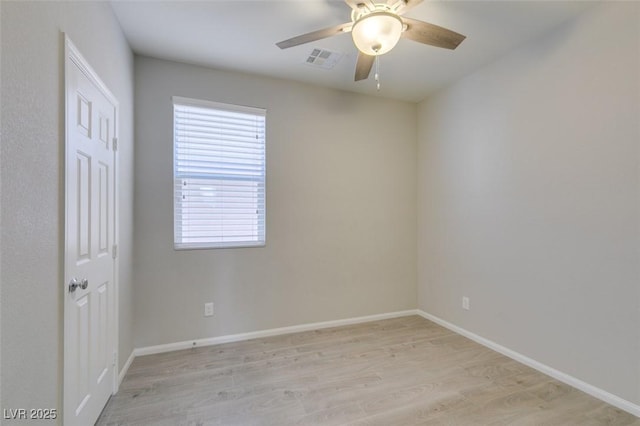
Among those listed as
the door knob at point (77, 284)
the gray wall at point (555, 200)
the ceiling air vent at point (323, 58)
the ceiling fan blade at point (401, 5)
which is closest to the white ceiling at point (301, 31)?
A: the ceiling air vent at point (323, 58)

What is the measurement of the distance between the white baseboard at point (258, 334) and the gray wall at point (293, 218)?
0.05 m

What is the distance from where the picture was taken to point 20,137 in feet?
3.41

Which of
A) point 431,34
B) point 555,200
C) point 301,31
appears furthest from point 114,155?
point 555,200

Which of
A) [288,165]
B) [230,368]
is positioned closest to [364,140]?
[288,165]

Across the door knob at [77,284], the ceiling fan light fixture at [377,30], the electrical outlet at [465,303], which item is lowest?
the electrical outlet at [465,303]

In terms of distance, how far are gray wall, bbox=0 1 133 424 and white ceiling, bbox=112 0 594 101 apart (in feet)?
2.62

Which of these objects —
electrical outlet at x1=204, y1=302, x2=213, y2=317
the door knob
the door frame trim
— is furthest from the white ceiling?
electrical outlet at x1=204, y1=302, x2=213, y2=317

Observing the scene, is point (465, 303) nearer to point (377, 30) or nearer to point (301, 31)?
point (377, 30)

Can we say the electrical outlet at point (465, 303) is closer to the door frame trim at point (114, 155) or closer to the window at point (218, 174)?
the window at point (218, 174)

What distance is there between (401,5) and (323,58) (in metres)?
1.17

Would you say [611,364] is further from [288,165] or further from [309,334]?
[288,165]

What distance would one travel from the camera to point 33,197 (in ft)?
3.68

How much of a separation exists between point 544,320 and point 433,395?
1.18 m

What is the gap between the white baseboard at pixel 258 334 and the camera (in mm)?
2668
